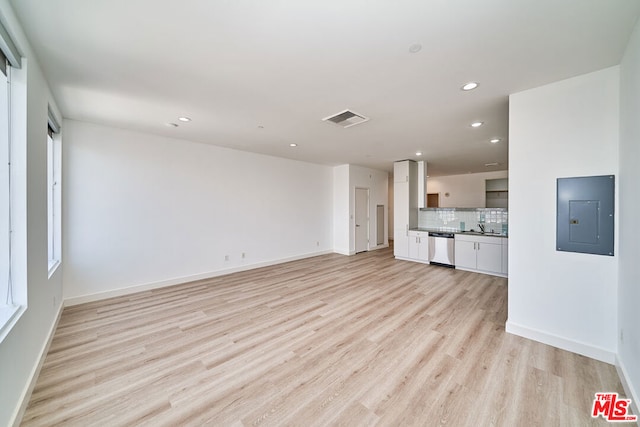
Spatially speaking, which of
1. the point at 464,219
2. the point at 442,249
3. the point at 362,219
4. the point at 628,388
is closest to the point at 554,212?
the point at 628,388

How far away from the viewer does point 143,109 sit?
122 inches

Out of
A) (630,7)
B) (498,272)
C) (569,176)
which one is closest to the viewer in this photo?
(630,7)

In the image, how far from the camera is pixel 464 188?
9.43 meters

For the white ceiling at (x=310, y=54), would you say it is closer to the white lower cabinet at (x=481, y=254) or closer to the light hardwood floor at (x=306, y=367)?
the light hardwood floor at (x=306, y=367)

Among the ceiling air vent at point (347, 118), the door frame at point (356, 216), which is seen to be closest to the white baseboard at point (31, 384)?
the ceiling air vent at point (347, 118)

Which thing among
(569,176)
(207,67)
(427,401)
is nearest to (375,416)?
(427,401)

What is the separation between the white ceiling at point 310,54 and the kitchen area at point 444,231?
2954mm

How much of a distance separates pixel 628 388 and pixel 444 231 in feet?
15.2

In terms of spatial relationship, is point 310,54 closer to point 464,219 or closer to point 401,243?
point 401,243

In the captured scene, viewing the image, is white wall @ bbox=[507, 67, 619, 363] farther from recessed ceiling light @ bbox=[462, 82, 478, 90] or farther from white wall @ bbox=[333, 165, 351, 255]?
white wall @ bbox=[333, 165, 351, 255]

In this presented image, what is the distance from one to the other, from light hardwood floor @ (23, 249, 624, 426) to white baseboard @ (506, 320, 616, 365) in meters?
0.08

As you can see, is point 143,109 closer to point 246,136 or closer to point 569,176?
point 246,136

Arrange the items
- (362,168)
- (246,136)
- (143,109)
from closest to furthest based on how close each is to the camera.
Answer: (143,109) → (246,136) → (362,168)

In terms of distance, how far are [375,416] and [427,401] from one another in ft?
1.43
